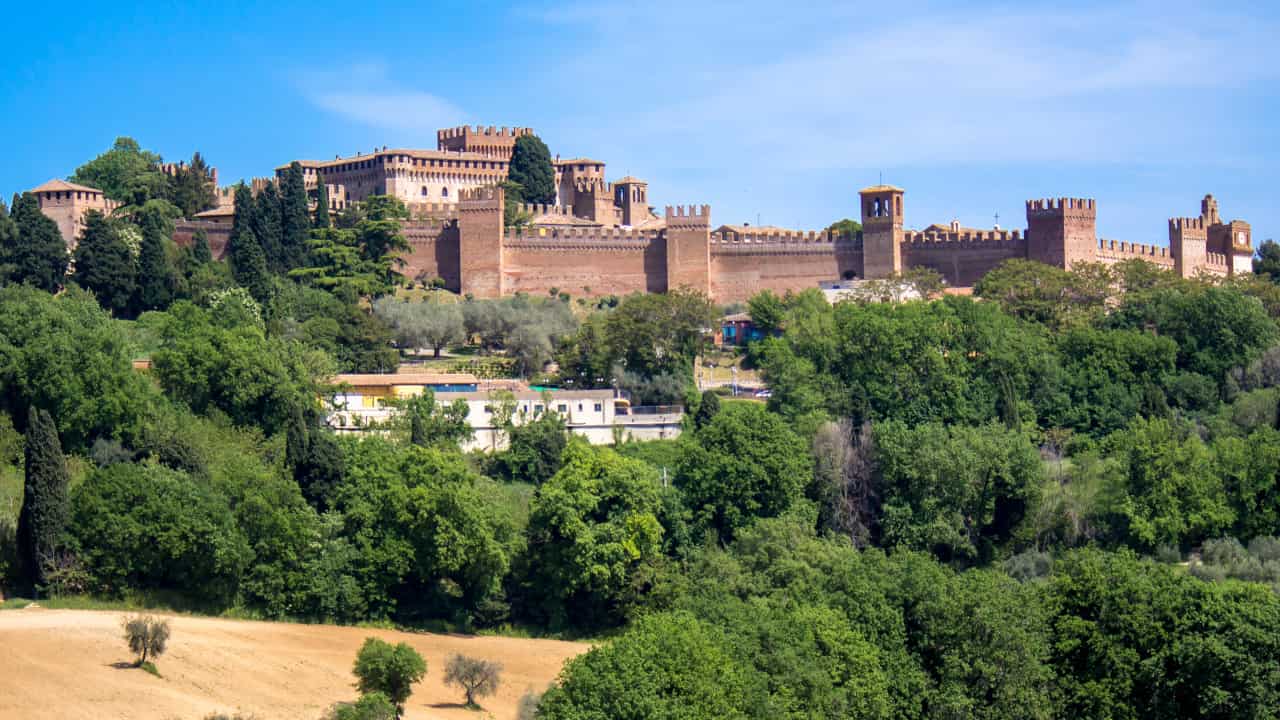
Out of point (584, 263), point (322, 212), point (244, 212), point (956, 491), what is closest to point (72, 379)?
point (956, 491)

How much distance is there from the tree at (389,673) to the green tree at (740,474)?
11.3m

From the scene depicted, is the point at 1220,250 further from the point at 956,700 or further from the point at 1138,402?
the point at 956,700

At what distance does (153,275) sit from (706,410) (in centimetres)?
1946

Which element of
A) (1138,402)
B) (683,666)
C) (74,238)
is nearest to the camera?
(683,666)

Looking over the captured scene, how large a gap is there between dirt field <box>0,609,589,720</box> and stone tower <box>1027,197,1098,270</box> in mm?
34159

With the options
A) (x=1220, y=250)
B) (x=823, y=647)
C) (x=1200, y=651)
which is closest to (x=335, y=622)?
(x=823, y=647)

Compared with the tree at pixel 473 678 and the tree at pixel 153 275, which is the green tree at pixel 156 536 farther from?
the tree at pixel 153 275

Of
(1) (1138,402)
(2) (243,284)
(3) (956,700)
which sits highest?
(2) (243,284)

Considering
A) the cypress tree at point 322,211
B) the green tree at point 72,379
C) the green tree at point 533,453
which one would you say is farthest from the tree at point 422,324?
the green tree at point 72,379

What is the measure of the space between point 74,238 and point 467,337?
15051 millimetres

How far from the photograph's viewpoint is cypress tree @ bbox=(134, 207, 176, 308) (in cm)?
6194

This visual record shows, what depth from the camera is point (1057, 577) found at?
124ft

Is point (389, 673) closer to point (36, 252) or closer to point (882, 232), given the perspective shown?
point (36, 252)

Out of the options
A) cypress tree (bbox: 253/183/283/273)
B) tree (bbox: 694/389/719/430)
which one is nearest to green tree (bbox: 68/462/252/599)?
tree (bbox: 694/389/719/430)
